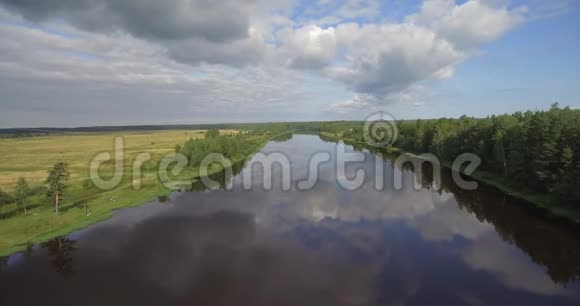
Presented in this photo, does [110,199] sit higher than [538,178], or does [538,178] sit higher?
[538,178]

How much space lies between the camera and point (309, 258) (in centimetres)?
1944

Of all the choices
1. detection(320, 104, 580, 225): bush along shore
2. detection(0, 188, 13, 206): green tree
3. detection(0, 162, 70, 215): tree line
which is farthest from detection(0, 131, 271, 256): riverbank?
detection(320, 104, 580, 225): bush along shore

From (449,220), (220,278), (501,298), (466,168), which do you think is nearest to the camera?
(501,298)

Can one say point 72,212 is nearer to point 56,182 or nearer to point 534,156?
point 56,182

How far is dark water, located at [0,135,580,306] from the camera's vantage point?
15430 mm

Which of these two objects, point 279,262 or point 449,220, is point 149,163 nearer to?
point 279,262

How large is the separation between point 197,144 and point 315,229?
38568mm

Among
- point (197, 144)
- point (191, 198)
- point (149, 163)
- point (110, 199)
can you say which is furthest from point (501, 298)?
point (149, 163)

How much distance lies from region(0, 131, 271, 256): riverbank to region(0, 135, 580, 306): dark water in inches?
52.3

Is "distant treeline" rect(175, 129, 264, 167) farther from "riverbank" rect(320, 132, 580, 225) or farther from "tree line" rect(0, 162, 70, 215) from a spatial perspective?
"riverbank" rect(320, 132, 580, 225)

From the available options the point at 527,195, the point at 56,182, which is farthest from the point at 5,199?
the point at 527,195

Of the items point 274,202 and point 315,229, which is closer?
point 315,229

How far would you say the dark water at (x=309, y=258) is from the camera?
15.4 metres

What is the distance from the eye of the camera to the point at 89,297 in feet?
51.2
